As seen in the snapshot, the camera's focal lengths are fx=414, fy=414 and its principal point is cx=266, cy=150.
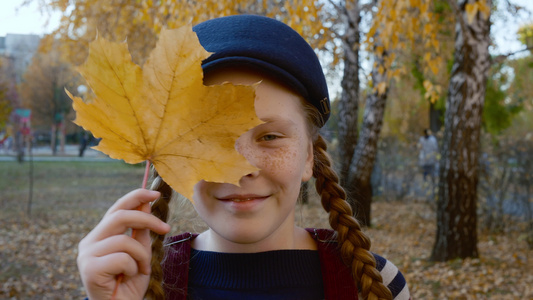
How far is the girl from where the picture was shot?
2.95ft

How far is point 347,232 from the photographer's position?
148cm

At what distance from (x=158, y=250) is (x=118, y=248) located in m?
0.42

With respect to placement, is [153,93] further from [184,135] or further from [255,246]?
[255,246]

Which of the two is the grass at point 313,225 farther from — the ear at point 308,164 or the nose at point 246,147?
the nose at point 246,147

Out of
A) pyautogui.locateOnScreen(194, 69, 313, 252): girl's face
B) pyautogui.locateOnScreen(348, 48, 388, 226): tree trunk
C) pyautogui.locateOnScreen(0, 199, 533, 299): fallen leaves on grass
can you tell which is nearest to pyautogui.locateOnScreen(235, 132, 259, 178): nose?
pyautogui.locateOnScreen(194, 69, 313, 252): girl's face

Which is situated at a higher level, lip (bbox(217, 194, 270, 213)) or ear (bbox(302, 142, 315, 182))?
ear (bbox(302, 142, 315, 182))

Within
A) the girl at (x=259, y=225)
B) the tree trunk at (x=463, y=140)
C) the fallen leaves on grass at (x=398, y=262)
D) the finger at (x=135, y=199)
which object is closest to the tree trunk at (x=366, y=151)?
the fallen leaves on grass at (x=398, y=262)

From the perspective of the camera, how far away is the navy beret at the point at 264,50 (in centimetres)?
110

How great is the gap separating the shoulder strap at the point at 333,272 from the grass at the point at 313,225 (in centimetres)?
29

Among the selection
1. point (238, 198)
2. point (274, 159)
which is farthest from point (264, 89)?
point (238, 198)

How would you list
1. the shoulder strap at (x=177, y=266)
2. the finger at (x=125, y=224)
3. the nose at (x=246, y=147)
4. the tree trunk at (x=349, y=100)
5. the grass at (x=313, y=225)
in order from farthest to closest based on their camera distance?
the tree trunk at (x=349, y=100), the grass at (x=313, y=225), the shoulder strap at (x=177, y=266), the nose at (x=246, y=147), the finger at (x=125, y=224)

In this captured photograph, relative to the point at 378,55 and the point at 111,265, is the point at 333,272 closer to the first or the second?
the point at 111,265

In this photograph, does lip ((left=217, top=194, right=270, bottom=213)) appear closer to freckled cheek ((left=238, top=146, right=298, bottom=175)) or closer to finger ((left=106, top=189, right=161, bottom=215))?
freckled cheek ((left=238, top=146, right=298, bottom=175))

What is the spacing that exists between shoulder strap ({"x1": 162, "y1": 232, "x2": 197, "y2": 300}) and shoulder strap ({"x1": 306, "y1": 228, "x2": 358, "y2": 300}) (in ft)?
1.49
